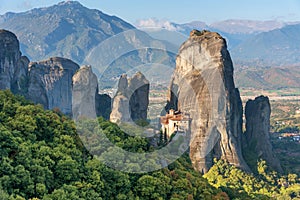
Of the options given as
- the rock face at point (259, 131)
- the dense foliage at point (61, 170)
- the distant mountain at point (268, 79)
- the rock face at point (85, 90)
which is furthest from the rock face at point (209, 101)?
the distant mountain at point (268, 79)

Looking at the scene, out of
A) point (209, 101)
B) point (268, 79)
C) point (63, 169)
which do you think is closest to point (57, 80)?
point (209, 101)

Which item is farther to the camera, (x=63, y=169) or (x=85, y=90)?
(x=85, y=90)

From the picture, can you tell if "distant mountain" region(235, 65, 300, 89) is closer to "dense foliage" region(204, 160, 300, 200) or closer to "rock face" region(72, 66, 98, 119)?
"rock face" region(72, 66, 98, 119)

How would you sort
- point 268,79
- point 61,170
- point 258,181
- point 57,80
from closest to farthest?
1. point 61,170
2. point 258,181
3. point 57,80
4. point 268,79

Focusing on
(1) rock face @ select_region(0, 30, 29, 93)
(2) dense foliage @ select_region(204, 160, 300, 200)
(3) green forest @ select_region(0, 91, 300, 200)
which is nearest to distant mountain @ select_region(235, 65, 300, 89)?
(1) rock face @ select_region(0, 30, 29, 93)

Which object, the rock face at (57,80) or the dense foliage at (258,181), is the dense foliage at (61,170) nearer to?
the dense foliage at (258,181)

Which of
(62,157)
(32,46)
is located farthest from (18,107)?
(32,46)

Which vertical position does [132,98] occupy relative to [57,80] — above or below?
below

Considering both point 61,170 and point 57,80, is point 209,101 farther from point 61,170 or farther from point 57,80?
point 57,80
